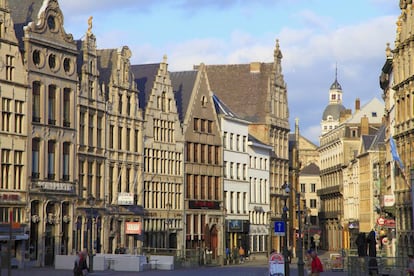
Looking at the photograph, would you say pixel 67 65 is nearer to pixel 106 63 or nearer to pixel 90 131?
pixel 90 131

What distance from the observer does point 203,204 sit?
99.8m

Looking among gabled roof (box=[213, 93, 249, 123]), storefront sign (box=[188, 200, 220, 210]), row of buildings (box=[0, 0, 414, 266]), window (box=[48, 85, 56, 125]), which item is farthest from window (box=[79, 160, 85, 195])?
gabled roof (box=[213, 93, 249, 123])

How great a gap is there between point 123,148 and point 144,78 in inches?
397

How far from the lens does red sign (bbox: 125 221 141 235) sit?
3312 inches

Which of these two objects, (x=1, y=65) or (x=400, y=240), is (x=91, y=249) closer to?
(x=1, y=65)

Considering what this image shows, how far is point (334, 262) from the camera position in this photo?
248 feet

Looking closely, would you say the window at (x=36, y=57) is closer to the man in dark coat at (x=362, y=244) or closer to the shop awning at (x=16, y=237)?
the shop awning at (x=16, y=237)

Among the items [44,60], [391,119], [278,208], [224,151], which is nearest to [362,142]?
[278,208]

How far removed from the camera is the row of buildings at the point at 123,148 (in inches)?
2785

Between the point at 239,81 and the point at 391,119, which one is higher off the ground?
the point at 239,81

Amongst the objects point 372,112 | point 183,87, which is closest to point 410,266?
point 183,87

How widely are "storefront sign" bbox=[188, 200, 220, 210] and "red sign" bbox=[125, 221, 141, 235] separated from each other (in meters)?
12.9

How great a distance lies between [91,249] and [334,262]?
670 inches

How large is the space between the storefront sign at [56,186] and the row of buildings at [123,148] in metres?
0.11
